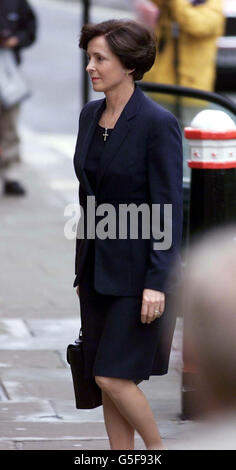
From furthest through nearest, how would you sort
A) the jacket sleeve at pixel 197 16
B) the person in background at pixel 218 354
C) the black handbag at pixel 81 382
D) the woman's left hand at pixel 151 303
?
1. the jacket sleeve at pixel 197 16
2. the black handbag at pixel 81 382
3. the woman's left hand at pixel 151 303
4. the person in background at pixel 218 354

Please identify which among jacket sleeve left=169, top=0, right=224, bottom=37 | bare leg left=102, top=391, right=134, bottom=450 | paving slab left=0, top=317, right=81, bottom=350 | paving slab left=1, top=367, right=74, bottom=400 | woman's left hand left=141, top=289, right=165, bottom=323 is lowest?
paving slab left=0, top=317, right=81, bottom=350

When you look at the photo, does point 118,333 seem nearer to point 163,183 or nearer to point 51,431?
point 163,183

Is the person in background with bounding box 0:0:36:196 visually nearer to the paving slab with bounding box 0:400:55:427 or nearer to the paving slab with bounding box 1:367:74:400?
the paving slab with bounding box 1:367:74:400

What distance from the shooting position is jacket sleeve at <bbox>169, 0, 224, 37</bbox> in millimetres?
9680

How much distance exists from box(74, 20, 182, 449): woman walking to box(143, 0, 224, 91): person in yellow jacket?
524 cm

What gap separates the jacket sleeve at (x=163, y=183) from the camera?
4.41m

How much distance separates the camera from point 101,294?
450 centimetres

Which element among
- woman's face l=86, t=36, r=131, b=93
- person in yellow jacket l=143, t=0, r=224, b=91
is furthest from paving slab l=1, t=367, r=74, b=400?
person in yellow jacket l=143, t=0, r=224, b=91

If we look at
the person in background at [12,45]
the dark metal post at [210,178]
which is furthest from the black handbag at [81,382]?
the person in background at [12,45]

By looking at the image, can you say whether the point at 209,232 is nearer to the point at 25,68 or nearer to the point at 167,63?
the point at 167,63

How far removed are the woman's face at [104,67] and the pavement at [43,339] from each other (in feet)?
4.23

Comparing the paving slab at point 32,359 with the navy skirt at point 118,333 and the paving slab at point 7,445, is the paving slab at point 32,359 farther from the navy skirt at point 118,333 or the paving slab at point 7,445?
the navy skirt at point 118,333

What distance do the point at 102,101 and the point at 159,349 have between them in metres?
0.93

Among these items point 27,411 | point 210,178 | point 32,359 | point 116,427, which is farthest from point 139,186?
point 32,359
